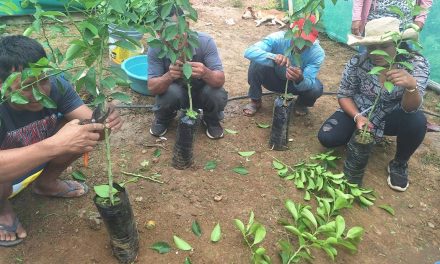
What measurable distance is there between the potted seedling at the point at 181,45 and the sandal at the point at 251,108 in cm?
76

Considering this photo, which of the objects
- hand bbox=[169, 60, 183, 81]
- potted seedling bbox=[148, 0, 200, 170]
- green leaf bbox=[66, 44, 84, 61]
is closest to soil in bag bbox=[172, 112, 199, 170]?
potted seedling bbox=[148, 0, 200, 170]

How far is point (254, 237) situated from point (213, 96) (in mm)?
1116

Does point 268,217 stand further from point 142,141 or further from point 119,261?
point 142,141

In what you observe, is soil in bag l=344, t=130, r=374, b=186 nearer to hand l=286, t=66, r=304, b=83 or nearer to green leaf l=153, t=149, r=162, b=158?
hand l=286, t=66, r=304, b=83

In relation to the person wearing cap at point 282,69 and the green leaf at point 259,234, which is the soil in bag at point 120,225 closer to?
the green leaf at point 259,234

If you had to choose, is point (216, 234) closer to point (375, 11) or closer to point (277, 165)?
point (277, 165)

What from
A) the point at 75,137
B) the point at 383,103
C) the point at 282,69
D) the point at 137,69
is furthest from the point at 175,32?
the point at 137,69

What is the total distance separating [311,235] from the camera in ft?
6.64

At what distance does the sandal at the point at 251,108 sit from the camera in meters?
3.32

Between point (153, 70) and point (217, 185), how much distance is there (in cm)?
93

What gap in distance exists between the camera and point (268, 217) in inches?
87.5

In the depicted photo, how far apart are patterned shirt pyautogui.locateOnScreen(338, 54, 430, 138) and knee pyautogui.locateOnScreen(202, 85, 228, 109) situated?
86 cm

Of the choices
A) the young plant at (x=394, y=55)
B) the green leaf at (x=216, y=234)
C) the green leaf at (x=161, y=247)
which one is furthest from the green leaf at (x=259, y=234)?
the young plant at (x=394, y=55)

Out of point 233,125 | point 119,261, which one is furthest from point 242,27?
point 119,261
